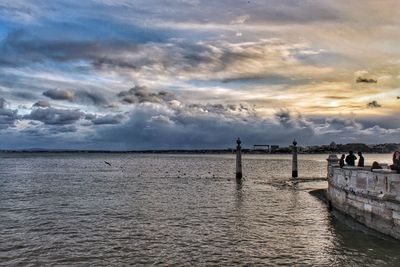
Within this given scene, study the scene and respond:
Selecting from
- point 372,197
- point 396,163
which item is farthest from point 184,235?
point 396,163

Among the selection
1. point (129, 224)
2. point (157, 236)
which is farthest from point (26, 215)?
point (157, 236)

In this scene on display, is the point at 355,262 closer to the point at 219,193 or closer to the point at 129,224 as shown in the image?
the point at 129,224

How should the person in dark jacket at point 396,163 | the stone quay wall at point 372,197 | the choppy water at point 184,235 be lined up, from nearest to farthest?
the choppy water at point 184,235 < the stone quay wall at point 372,197 < the person in dark jacket at point 396,163

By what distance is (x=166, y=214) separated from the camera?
2784 cm

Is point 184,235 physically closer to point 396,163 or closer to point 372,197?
point 372,197

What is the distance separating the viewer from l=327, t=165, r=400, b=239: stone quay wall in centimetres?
1744

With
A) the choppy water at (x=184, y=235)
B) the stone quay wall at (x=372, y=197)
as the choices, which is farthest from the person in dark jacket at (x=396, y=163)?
the choppy water at (x=184, y=235)

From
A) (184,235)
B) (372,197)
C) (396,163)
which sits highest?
(396,163)

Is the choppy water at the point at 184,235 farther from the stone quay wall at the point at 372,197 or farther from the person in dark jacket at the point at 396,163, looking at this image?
the person in dark jacket at the point at 396,163

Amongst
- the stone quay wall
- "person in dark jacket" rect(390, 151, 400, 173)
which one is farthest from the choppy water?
"person in dark jacket" rect(390, 151, 400, 173)

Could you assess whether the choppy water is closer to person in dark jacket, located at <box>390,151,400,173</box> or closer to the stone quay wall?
the stone quay wall

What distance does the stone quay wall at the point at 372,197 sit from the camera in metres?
17.4

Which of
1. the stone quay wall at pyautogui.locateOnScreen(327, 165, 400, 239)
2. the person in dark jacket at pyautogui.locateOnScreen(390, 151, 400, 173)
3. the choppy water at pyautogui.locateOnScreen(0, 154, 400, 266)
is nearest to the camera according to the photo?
the choppy water at pyautogui.locateOnScreen(0, 154, 400, 266)

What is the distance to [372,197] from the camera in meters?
19.5
